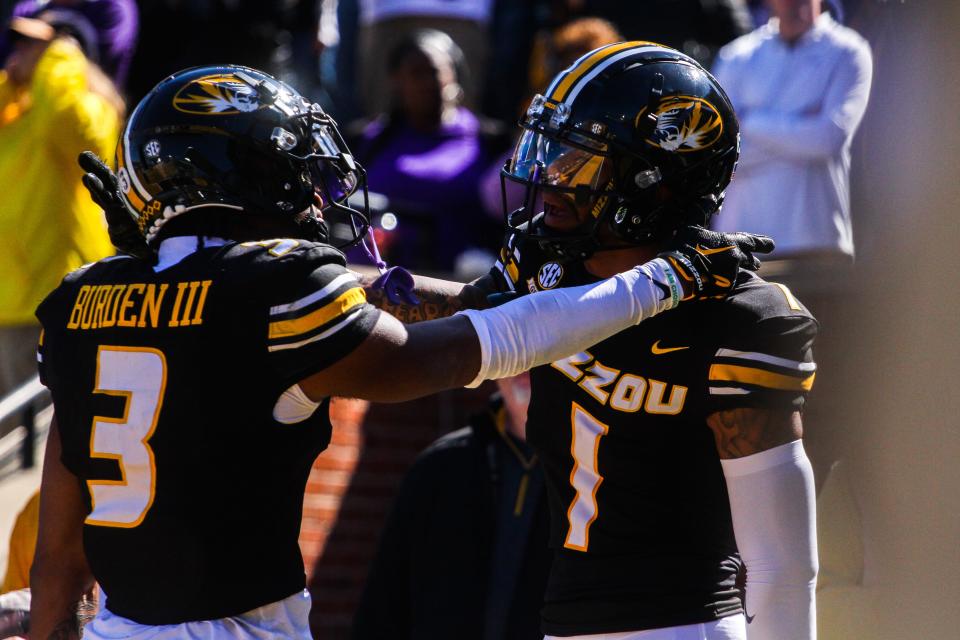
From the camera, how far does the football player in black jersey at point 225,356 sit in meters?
2.52

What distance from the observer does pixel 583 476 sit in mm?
2891

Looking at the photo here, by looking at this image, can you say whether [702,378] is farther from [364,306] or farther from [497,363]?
[364,306]

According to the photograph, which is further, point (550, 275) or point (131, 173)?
point (550, 275)

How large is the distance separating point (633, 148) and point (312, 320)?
0.88 m

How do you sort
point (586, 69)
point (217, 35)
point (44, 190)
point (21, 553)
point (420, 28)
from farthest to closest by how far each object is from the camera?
point (420, 28) < point (217, 35) < point (44, 190) < point (21, 553) < point (586, 69)

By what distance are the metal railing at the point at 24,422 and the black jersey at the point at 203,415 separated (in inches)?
92.1

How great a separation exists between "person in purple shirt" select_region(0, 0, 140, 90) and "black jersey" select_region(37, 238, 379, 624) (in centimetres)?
340

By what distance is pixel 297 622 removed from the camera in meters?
2.66

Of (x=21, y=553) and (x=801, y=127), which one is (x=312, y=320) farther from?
(x=801, y=127)

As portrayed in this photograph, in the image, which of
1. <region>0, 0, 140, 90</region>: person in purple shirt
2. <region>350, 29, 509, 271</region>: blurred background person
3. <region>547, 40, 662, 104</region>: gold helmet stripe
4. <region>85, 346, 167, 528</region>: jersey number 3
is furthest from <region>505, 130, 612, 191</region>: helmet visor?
<region>0, 0, 140, 90</region>: person in purple shirt

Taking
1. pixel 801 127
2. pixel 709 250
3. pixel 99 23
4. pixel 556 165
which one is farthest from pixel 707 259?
pixel 99 23

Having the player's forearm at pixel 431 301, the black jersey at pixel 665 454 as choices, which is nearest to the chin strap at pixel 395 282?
the player's forearm at pixel 431 301

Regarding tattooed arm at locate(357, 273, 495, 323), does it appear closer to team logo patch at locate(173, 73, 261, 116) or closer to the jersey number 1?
the jersey number 1

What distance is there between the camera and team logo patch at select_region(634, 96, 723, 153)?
2955 mm
